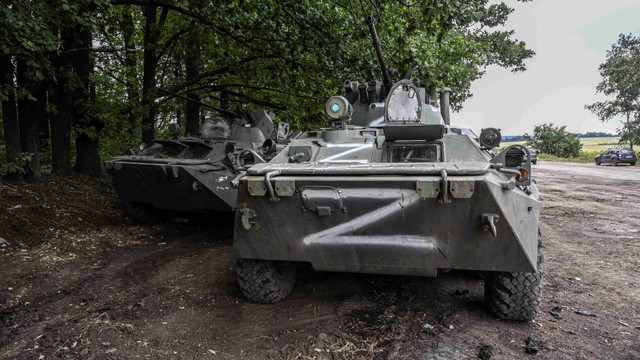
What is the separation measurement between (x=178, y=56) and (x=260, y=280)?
10.6 m

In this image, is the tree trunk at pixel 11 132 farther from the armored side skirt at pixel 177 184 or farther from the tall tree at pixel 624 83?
the tall tree at pixel 624 83

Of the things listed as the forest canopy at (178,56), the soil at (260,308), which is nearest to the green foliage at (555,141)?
the forest canopy at (178,56)

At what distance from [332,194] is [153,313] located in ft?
6.41

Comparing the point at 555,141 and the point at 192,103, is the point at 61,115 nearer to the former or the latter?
the point at 192,103

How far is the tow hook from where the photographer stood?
3385mm

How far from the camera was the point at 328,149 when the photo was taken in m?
5.01

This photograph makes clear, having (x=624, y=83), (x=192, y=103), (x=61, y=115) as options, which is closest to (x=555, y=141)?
(x=624, y=83)

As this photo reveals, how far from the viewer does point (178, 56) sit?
44.2ft

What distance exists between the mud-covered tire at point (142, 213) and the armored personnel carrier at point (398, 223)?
4.67 meters

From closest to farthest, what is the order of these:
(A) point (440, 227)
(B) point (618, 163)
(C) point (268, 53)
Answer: (A) point (440, 227), (C) point (268, 53), (B) point (618, 163)

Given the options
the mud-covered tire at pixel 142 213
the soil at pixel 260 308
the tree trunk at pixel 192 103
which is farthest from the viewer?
the tree trunk at pixel 192 103

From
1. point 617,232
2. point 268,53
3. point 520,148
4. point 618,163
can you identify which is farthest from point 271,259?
point 618,163

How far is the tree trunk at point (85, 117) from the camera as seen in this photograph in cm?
1023

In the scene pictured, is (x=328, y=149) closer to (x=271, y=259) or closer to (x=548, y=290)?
(x=271, y=259)
